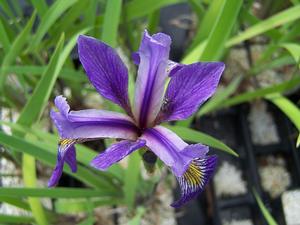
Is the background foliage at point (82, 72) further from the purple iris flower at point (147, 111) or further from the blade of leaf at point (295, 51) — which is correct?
the purple iris flower at point (147, 111)

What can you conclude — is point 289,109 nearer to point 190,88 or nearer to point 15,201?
point 190,88

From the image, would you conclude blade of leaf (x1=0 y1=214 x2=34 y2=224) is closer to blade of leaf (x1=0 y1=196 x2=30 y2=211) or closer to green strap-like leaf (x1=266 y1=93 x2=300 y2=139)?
blade of leaf (x1=0 y1=196 x2=30 y2=211)

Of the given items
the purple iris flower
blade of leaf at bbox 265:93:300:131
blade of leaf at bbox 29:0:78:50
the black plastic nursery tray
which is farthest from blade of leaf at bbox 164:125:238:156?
the black plastic nursery tray

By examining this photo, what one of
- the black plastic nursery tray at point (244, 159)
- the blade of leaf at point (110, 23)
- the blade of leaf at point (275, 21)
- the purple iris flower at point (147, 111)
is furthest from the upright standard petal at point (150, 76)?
the black plastic nursery tray at point (244, 159)

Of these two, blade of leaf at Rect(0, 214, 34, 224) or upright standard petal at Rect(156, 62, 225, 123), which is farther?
blade of leaf at Rect(0, 214, 34, 224)

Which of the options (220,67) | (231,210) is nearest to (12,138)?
(220,67)
